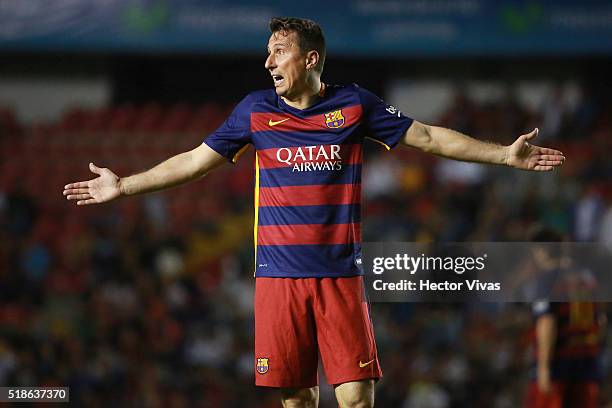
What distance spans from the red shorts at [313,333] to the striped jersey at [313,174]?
0.23 feet

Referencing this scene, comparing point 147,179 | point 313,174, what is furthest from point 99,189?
point 313,174

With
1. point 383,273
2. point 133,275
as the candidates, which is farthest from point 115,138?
point 383,273

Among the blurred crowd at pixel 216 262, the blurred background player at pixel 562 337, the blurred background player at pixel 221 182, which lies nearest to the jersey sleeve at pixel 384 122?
the blurred background player at pixel 562 337

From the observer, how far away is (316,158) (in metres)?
4.09

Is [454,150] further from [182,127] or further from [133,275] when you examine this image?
[182,127]

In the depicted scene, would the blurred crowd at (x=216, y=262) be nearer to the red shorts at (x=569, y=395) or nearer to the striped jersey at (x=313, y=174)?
the red shorts at (x=569, y=395)

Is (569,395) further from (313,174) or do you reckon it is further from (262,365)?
(313,174)

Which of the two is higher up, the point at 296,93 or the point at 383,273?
the point at 296,93

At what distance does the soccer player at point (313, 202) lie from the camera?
4.08m

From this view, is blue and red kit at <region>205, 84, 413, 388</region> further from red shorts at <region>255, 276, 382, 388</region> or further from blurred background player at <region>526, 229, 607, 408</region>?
blurred background player at <region>526, 229, 607, 408</region>

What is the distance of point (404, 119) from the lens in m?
4.20

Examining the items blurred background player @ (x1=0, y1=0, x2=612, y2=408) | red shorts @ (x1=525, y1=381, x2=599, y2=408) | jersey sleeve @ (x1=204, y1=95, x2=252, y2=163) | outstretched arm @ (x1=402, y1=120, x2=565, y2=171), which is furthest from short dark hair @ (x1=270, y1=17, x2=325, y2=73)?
blurred background player @ (x1=0, y1=0, x2=612, y2=408)

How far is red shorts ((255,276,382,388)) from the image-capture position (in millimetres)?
4059

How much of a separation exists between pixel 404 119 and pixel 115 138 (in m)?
9.57
